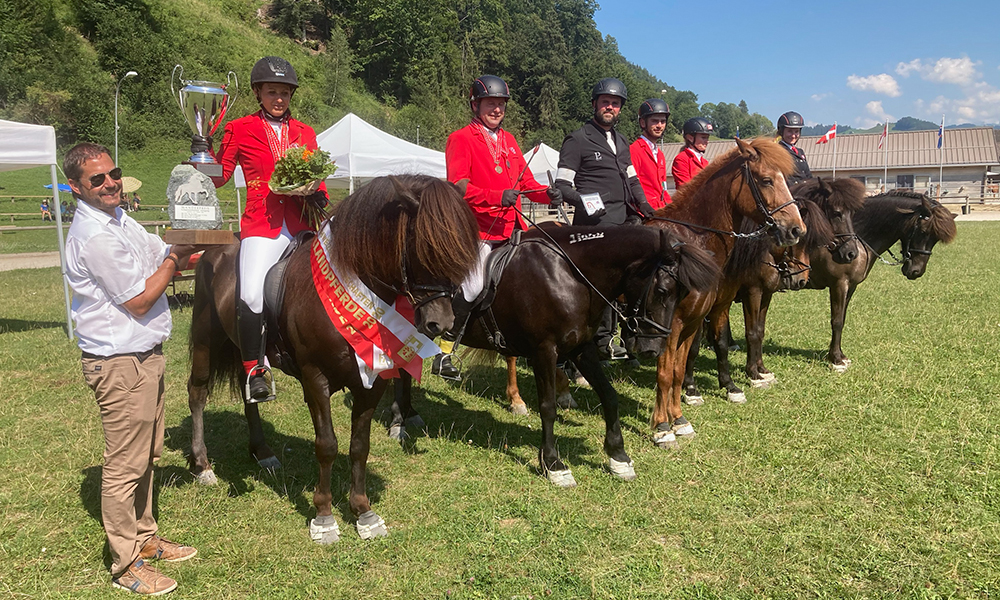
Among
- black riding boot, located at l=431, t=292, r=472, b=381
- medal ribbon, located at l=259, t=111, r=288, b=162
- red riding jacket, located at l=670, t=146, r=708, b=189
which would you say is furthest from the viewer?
red riding jacket, located at l=670, t=146, r=708, b=189

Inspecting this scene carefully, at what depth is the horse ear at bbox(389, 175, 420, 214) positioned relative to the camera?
3.31 m

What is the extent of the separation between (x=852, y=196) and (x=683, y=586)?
593cm

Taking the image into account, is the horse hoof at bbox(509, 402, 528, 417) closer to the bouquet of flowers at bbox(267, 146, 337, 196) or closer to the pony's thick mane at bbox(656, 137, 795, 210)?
the pony's thick mane at bbox(656, 137, 795, 210)

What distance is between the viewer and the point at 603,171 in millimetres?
5879

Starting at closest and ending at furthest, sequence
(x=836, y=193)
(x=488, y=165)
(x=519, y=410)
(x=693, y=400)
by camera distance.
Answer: (x=488, y=165) < (x=693, y=400) < (x=519, y=410) < (x=836, y=193)

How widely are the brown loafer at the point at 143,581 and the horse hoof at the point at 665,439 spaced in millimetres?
3984

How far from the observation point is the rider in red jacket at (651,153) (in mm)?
6875

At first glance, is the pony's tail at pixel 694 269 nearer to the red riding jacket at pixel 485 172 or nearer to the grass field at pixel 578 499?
the red riding jacket at pixel 485 172

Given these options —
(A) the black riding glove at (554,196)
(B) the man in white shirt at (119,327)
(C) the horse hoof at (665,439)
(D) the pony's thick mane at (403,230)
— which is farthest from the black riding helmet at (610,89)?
(B) the man in white shirt at (119,327)

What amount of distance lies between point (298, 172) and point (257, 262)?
0.70m

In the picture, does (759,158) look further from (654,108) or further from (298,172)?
(298,172)

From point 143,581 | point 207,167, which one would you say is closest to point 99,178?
point 207,167

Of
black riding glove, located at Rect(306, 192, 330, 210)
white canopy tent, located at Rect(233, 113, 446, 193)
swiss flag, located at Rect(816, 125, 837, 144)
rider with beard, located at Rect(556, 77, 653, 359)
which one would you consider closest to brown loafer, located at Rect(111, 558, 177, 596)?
black riding glove, located at Rect(306, 192, 330, 210)

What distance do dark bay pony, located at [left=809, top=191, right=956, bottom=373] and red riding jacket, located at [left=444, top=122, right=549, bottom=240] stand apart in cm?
469
